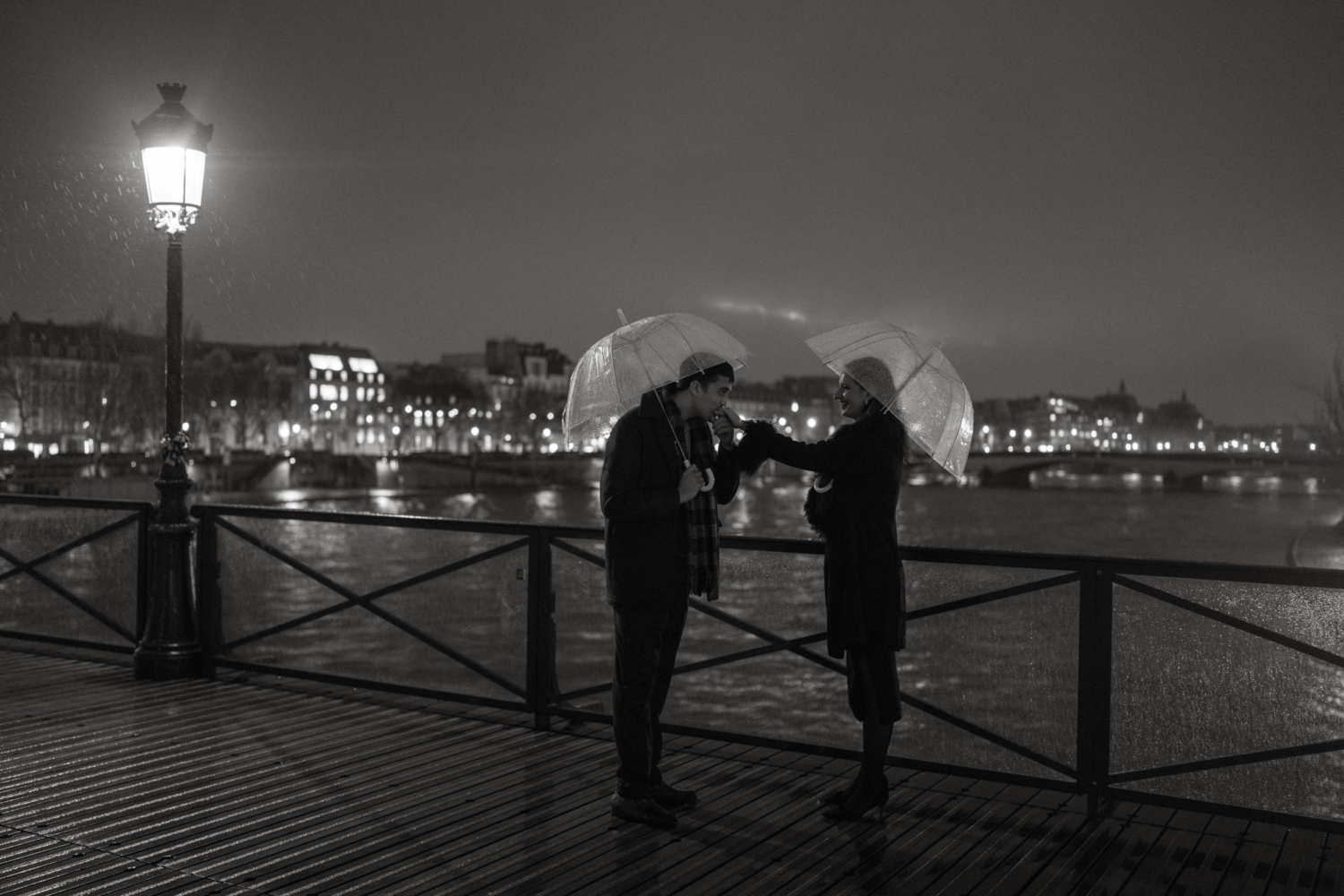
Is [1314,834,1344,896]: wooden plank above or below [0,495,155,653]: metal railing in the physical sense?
below

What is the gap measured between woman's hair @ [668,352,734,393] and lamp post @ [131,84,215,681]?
4.33 m

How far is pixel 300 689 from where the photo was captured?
7227mm

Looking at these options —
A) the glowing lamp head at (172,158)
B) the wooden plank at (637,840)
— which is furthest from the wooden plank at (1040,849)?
the glowing lamp head at (172,158)

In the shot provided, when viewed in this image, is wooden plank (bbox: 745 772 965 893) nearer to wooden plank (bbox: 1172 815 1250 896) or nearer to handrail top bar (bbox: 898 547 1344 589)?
wooden plank (bbox: 1172 815 1250 896)

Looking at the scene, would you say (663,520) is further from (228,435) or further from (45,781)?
(228,435)

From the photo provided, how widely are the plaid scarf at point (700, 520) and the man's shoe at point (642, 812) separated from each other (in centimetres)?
85

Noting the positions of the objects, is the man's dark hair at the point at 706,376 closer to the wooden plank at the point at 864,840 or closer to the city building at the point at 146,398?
the wooden plank at the point at 864,840

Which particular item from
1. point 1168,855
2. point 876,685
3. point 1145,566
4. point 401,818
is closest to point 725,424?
point 876,685

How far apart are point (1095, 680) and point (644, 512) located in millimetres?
2149

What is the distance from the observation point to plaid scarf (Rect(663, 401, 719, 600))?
4637 mm

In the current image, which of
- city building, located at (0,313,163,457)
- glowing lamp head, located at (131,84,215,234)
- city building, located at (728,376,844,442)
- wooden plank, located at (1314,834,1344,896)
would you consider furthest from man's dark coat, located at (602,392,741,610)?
city building, located at (728,376,844,442)

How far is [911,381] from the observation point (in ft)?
14.9

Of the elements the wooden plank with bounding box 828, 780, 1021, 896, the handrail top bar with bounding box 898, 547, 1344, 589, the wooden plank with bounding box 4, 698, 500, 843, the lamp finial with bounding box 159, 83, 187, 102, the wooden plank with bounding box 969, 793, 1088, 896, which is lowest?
the wooden plank with bounding box 969, 793, 1088, 896

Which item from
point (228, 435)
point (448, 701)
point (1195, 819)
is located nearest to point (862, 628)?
point (1195, 819)
